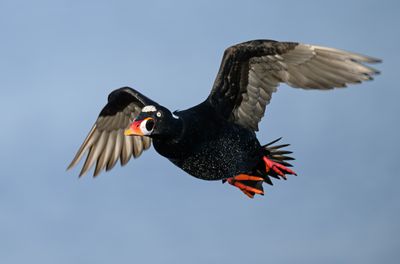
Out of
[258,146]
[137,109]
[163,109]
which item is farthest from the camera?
[137,109]

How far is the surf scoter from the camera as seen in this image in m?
9.08

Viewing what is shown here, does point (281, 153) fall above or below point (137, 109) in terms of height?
below

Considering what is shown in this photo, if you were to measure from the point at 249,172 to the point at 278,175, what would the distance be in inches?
14.9

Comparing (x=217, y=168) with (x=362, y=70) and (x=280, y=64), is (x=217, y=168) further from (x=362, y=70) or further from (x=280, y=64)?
(x=362, y=70)

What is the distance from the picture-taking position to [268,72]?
9719 millimetres

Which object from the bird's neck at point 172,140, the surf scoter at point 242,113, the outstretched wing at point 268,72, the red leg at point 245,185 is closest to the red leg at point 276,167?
the surf scoter at point 242,113

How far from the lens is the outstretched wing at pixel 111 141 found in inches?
460

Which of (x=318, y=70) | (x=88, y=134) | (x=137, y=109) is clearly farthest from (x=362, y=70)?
(x=88, y=134)

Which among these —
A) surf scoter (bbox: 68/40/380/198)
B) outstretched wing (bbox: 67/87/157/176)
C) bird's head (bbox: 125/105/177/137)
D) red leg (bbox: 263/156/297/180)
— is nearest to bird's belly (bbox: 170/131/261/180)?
surf scoter (bbox: 68/40/380/198)

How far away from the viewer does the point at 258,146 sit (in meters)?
10.1

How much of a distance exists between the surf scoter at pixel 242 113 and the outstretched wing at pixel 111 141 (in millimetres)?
1017

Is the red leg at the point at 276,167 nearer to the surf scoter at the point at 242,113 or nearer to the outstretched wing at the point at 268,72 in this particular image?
the surf scoter at the point at 242,113

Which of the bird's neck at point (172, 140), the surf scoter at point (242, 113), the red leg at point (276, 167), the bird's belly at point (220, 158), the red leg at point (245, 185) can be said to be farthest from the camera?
the red leg at point (245, 185)

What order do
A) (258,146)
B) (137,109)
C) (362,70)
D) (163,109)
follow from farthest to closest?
(137,109) → (258,146) → (163,109) → (362,70)
